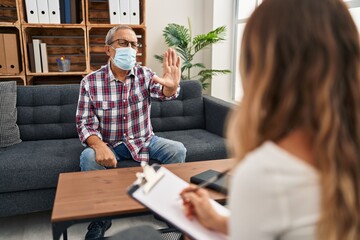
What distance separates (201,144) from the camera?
6.76 ft

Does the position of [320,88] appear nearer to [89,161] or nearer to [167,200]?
[167,200]

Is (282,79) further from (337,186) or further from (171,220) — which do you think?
(171,220)

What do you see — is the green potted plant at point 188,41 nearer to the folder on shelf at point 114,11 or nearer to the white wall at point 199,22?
the white wall at point 199,22

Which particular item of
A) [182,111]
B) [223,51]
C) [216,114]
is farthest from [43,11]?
[223,51]

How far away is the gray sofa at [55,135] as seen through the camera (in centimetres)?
172

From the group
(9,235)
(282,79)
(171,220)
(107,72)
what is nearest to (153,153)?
(107,72)

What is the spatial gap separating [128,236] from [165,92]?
1.17 metres

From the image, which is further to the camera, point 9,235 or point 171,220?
point 9,235

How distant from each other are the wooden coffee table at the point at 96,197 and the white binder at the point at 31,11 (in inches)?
70.2

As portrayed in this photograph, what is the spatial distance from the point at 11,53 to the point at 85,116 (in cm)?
124

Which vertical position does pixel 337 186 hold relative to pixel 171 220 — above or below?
above

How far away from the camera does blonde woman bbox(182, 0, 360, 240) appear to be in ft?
1.61

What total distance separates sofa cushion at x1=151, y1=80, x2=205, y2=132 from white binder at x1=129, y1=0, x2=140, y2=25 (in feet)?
2.47

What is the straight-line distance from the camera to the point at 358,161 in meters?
0.53
